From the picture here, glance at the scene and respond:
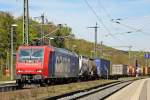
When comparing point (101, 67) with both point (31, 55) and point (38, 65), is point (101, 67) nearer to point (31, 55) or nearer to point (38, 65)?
point (31, 55)

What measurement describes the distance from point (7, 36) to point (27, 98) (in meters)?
79.3

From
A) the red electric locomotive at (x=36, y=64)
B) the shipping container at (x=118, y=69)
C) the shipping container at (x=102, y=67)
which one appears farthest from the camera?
the shipping container at (x=118, y=69)

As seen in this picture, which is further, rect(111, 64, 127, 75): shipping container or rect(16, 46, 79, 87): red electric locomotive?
rect(111, 64, 127, 75): shipping container

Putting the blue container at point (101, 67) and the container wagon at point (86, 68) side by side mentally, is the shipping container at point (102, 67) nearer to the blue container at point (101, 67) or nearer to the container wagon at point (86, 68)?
the blue container at point (101, 67)

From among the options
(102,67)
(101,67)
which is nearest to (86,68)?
(101,67)

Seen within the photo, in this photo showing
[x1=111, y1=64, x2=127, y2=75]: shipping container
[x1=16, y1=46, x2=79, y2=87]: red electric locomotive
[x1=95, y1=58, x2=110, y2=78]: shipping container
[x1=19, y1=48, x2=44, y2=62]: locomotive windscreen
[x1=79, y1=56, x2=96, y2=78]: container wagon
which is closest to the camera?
[x1=16, y1=46, x2=79, y2=87]: red electric locomotive

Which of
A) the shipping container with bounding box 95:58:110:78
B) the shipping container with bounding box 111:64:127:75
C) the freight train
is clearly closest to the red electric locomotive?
the freight train

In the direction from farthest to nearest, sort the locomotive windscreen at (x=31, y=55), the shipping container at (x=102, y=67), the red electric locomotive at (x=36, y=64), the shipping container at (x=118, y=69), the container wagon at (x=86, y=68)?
the shipping container at (x=118, y=69) → the shipping container at (x=102, y=67) → the container wagon at (x=86, y=68) → the locomotive windscreen at (x=31, y=55) → the red electric locomotive at (x=36, y=64)

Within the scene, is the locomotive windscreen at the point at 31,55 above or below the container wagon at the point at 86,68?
above

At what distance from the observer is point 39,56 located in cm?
3781

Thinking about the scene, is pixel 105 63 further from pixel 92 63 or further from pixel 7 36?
pixel 7 36

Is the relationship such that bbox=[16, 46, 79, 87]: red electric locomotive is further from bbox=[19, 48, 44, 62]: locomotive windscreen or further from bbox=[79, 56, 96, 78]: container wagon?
A: bbox=[79, 56, 96, 78]: container wagon

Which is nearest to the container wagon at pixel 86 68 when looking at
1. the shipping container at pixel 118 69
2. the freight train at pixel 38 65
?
the freight train at pixel 38 65

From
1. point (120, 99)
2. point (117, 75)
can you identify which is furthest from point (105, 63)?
point (120, 99)
